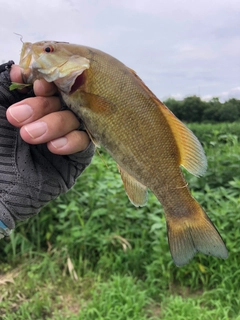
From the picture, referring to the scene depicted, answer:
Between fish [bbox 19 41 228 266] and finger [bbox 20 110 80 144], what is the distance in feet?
0.21

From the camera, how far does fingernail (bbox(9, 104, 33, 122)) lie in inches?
52.2

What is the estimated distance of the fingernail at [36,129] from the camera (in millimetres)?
1319

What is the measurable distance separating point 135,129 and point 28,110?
13.7 inches

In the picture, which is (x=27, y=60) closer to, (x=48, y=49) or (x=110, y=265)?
(x=48, y=49)

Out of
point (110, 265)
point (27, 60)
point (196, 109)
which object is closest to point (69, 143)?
point (27, 60)

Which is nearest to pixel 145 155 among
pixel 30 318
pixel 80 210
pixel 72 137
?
pixel 72 137

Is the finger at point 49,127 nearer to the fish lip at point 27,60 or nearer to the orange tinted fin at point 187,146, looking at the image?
the fish lip at point 27,60

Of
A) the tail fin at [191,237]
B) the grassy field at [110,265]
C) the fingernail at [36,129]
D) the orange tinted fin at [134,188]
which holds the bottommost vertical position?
the grassy field at [110,265]

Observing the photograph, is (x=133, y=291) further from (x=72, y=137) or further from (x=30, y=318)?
(x=72, y=137)

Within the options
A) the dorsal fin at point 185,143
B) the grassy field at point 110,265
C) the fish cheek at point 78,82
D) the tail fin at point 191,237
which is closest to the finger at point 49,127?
the fish cheek at point 78,82

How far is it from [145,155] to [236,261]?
93.1 inches

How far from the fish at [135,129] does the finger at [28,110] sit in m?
0.08

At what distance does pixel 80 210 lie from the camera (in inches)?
155

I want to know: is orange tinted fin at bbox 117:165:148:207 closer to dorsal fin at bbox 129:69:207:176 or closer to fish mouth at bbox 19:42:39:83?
dorsal fin at bbox 129:69:207:176
